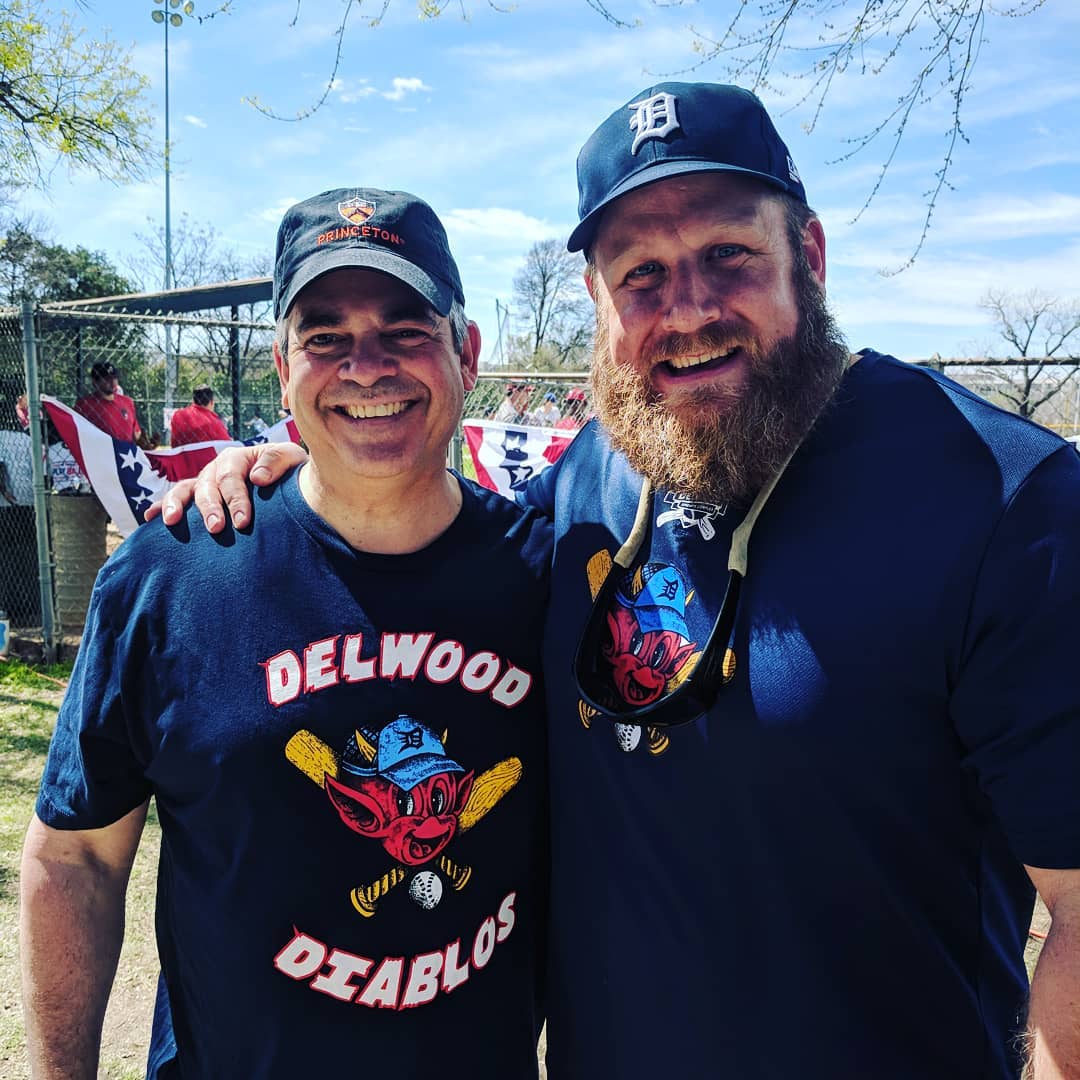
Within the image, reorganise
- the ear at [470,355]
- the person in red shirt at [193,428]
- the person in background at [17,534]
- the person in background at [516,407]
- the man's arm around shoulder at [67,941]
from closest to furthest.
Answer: the man's arm around shoulder at [67,941]
the ear at [470,355]
the person in background at [17,534]
the person in background at [516,407]
the person in red shirt at [193,428]

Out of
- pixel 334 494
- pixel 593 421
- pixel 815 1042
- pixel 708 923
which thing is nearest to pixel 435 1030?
pixel 708 923

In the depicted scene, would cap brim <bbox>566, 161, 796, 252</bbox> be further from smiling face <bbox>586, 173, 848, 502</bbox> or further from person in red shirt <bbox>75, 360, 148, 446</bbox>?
person in red shirt <bbox>75, 360, 148, 446</bbox>

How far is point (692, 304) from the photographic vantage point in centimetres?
173

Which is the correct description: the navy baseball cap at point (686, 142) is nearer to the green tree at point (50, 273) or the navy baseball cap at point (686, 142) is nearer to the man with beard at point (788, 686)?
the man with beard at point (788, 686)

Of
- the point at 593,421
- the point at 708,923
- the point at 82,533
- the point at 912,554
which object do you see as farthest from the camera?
the point at 82,533

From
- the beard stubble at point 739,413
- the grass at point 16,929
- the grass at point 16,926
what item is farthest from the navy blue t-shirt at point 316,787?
the grass at point 16,926

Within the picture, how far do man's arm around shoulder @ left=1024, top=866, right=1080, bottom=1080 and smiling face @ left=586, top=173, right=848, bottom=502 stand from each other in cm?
83

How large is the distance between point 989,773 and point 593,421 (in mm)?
1242

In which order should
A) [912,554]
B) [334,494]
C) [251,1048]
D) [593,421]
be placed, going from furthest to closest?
[593,421] → [334,494] → [251,1048] → [912,554]

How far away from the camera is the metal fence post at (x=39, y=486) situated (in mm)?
6980

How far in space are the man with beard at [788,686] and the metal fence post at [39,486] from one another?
6630mm

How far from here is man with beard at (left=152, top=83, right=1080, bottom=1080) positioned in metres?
1.36

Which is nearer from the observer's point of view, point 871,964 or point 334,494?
point 871,964

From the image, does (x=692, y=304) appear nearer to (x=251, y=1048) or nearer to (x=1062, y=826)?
(x=1062, y=826)
